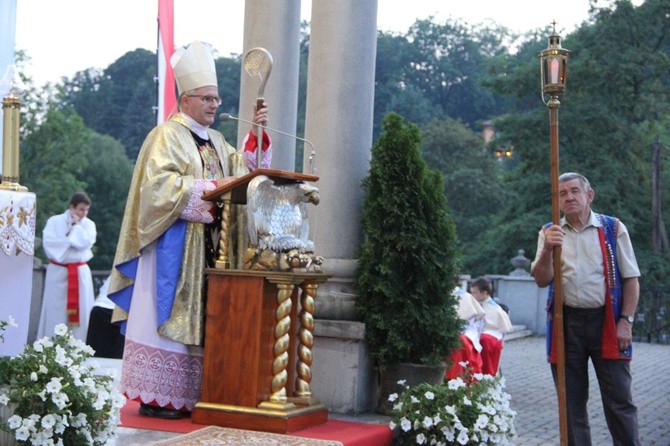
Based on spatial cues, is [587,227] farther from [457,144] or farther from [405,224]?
[457,144]

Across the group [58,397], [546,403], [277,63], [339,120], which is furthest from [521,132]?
[58,397]

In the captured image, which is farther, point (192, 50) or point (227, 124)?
point (227, 124)

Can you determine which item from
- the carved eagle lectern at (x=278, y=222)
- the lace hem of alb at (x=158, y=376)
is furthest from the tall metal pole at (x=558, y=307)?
the lace hem of alb at (x=158, y=376)

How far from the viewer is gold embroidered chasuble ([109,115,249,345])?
6.08 m

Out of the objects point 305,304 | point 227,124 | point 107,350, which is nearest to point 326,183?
point 305,304

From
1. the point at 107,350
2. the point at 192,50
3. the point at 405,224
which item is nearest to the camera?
the point at 192,50

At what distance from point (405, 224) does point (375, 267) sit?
36 cm

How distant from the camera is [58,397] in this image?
4.58 meters

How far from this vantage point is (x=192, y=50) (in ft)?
20.8

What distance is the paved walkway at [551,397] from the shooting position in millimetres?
9039

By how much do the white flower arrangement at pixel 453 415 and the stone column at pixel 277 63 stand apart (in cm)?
245

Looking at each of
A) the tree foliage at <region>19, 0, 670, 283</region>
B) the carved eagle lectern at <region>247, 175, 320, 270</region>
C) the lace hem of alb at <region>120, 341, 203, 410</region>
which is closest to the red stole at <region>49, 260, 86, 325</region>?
the lace hem of alb at <region>120, 341, 203, 410</region>

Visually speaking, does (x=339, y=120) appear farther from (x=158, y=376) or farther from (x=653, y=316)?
(x=653, y=316)

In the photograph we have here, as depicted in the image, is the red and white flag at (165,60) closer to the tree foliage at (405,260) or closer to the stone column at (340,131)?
the stone column at (340,131)
